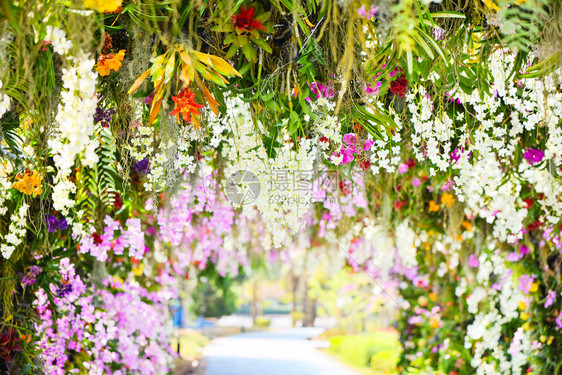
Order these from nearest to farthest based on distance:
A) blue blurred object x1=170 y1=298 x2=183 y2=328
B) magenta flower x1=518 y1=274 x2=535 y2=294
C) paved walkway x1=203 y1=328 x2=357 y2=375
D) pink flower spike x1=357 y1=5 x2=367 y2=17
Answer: pink flower spike x1=357 y1=5 x2=367 y2=17, magenta flower x1=518 y1=274 x2=535 y2=294, blue blurred object x1=170 y1=298 x2=183 y2=328, paved walkway x1=203 y1=328 x2=357 y2=375

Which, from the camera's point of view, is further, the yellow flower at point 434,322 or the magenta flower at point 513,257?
the yellow flower at point 434,322

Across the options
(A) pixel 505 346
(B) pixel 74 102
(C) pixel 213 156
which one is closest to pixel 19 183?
(B) pixel 74 102

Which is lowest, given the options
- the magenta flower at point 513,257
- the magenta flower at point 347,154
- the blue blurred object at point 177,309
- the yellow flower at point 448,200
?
the blue blurred object at point 177,309

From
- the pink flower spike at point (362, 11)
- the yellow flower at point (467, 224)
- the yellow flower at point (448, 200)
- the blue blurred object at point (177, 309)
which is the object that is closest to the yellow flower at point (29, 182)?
the pink flower spike at point (362, 11)

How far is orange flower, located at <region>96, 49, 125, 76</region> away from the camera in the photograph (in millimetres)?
1423

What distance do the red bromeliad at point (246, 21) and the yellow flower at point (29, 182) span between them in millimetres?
852

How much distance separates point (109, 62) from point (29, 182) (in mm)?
527

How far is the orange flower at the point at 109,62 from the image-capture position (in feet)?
4.67

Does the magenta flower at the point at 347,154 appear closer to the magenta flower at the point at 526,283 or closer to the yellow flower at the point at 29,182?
the yellow flower at the point at 29,182

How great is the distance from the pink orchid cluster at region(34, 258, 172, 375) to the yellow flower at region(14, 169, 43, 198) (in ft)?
1.96

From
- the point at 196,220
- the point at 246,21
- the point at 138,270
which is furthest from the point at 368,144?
the point at 138,270

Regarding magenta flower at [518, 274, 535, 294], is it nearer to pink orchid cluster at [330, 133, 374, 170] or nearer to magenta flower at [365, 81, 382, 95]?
pink orchid cluster at [330, 133, 374, 170]

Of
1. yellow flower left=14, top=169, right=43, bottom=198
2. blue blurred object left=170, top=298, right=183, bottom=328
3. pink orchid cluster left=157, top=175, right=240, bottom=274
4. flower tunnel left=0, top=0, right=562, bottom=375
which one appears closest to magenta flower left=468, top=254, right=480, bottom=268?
flower tunnel left=0, top=0, right=562, bottom=375

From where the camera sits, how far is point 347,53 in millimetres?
1179
